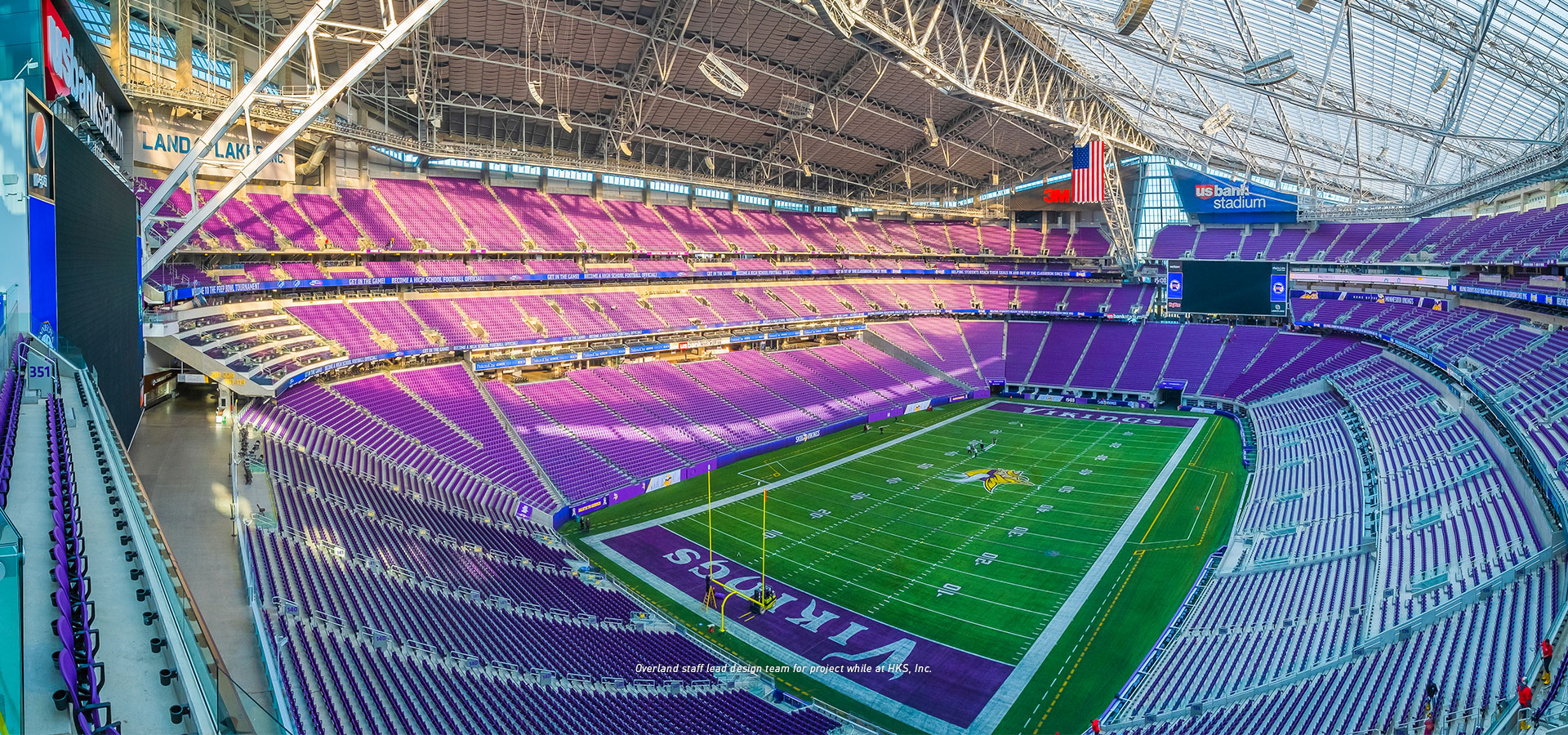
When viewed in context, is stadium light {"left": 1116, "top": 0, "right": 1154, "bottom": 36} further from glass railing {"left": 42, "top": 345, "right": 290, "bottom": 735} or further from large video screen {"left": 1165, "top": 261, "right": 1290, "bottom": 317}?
large video screen {"left": 1165, "top": 261, "right": 1290, "bottom": 317}

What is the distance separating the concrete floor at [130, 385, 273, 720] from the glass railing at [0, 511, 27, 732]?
2.33 m

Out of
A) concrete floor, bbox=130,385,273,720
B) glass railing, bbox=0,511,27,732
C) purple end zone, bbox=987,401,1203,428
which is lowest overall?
purple end zone, bbox=987,401,1203,428

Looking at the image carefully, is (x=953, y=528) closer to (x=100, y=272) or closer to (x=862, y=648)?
(x=862, y=648)

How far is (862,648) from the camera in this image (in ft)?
61.7

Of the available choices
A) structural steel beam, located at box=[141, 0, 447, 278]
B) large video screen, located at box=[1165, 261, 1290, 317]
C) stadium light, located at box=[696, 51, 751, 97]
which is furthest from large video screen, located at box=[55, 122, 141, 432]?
large video screen, located at box=[1165, 261, 1290, 317]

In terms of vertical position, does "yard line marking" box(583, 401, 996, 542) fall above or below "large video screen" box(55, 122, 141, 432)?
below

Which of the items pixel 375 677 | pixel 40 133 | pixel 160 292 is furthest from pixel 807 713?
pixel 160 292

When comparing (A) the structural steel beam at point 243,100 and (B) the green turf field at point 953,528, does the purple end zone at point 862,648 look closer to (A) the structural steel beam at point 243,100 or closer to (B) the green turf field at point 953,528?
(B) the green turf field at point 953,528

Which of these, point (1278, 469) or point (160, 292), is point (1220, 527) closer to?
point (1278, 469)

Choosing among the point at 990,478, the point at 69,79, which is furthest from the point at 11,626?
the point at 990,478

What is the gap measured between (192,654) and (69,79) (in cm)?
1375

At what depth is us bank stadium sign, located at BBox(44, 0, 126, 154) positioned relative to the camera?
12641 millimetres

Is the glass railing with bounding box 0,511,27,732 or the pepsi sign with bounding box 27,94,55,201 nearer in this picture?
the glass railing with bounding box 0,511,27,732

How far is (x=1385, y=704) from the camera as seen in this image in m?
11.9
